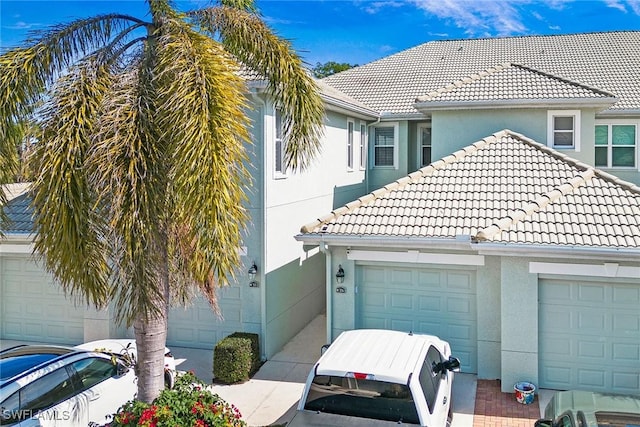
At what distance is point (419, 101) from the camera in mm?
16078

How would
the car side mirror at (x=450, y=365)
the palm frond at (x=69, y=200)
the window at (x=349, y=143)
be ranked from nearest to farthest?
the palm frond at (x=69, y=200) < the car side mirror at (x=450, y=365) < the window at (x=349, y=143)

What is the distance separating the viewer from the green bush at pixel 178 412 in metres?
7.15

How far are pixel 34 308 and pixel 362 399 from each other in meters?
10.7

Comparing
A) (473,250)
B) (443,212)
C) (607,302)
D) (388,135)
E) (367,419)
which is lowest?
(367,419)

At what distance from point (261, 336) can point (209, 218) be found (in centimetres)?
704

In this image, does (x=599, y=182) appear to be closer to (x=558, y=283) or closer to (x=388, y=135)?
(x=558, y=283)

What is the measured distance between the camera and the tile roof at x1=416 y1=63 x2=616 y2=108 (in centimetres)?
1497

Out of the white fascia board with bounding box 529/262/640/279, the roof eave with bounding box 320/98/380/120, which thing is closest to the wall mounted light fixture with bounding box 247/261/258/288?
the roof eave with bounding box 320/98/380/120

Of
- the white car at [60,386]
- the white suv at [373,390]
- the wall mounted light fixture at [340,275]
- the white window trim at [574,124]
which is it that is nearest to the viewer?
the white suv at [373,390]

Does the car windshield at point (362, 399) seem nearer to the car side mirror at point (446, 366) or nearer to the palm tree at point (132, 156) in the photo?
the car side mirror at point (446, 366)

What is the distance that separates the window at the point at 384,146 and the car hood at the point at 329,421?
14710 millimetres

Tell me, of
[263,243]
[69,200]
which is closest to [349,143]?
[263,243]

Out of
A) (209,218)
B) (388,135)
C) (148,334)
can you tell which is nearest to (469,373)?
(148,334)

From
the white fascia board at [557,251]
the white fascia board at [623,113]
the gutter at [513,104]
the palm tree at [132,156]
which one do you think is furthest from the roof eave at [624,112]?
the palm tree at [132,156]
